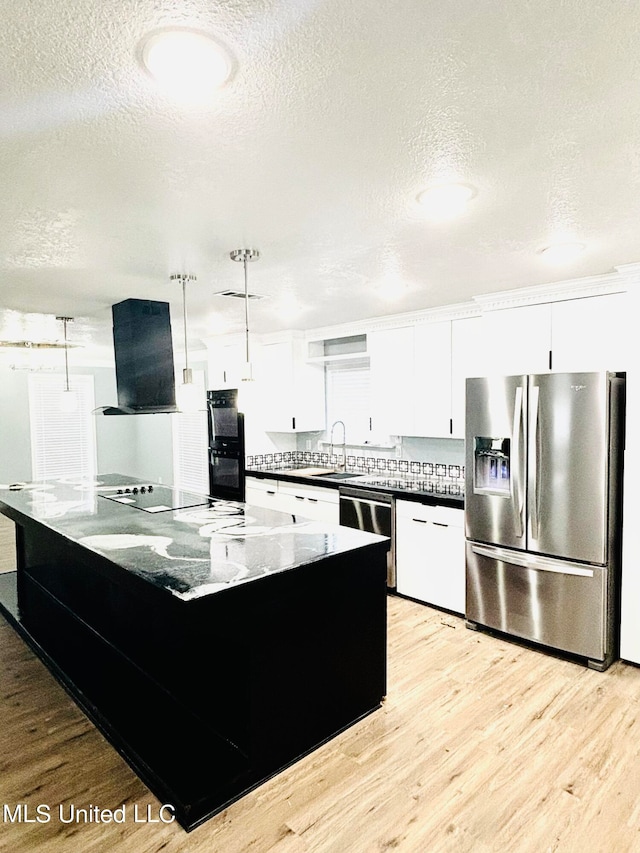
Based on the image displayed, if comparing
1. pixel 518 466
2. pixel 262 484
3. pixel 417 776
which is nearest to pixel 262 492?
pixel 262 484

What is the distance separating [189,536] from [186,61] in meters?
2.17

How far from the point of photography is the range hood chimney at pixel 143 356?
13.1 ft

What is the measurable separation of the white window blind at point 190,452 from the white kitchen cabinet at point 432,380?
3768 millimetres

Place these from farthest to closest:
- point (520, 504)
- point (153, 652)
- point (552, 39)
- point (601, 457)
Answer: point (520, 504) < point (601, 457) < point (153, 652) < point (552, 39)

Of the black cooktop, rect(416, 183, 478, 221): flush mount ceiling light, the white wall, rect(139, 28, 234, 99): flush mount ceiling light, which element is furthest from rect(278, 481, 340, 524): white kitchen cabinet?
rect(139, 28, 234, 99): flush mount ceiling light

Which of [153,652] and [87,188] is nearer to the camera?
[87,188]

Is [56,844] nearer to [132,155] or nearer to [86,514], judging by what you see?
[86,514]

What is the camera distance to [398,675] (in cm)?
309

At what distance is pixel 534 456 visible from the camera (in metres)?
3.28

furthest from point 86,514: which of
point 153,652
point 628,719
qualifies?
point 628,719

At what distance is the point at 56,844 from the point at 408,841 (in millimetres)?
1268

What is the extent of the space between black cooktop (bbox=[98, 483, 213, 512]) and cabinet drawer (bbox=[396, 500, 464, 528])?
1.51 meters

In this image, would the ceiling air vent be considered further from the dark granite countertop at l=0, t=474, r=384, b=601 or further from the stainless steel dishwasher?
the stainless steel dishwasher

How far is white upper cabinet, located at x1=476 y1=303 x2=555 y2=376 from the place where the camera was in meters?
3.56
